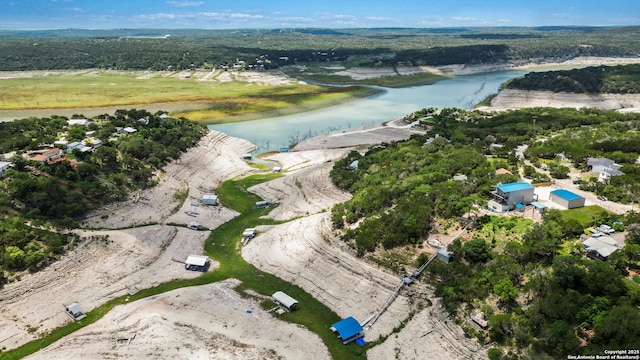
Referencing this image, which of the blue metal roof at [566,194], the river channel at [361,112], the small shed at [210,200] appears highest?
the blue metal roof at [566,194]

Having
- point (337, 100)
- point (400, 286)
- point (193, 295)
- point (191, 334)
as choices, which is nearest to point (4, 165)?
point (193, 295)

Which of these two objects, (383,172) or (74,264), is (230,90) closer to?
(383,172)

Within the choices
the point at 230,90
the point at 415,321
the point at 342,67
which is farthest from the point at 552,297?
the point at 342,67

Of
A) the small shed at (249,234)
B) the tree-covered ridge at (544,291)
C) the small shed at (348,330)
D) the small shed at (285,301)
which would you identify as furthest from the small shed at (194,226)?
the tree-covered ridge at (544,291)

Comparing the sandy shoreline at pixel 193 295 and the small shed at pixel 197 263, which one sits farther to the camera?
the small shed at pixel 197 263

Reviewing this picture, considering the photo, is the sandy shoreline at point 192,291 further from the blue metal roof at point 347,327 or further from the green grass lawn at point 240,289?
the blue metal roof at point 347,327

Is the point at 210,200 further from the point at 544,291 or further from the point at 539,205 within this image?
the point at 544,291
